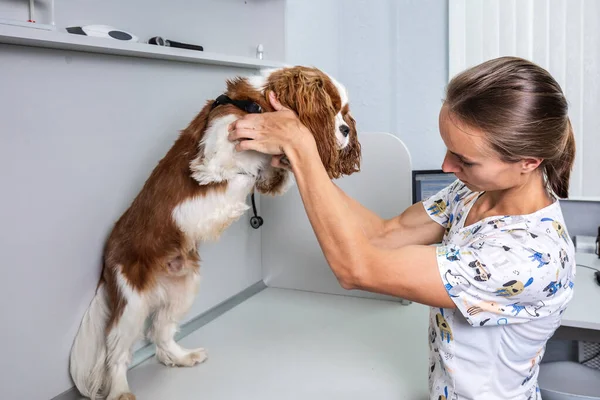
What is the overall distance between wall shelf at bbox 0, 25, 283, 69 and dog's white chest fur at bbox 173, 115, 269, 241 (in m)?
0.29

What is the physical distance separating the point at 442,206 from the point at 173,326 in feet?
2.76

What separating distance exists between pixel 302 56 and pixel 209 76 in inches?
32.3

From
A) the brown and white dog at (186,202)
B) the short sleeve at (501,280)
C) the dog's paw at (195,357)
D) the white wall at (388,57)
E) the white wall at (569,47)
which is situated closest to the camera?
the short sleeve at (501,280)

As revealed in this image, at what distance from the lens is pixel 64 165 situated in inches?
49.6

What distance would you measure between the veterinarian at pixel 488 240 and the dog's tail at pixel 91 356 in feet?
2.11

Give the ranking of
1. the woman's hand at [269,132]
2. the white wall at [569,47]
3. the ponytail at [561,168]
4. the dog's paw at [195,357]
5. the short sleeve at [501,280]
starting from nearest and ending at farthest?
the short sleeve at [501,280]
the ponytail at [561,168]
the woman's hand at [269,132]
the dog's paw at [195,357]
the white wall at [569,47]

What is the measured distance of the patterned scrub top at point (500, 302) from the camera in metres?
0.91

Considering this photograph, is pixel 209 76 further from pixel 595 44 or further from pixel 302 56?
pixel 595 44

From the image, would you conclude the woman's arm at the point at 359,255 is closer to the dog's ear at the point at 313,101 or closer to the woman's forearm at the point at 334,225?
the woman's forearm at the point at 334,225

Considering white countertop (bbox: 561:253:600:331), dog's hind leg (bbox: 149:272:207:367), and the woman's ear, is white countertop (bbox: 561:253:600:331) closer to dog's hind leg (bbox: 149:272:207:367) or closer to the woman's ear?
the woman's ear

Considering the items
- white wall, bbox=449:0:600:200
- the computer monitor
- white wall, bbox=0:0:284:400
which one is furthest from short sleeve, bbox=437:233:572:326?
white wall, bbox=449:0:600:200

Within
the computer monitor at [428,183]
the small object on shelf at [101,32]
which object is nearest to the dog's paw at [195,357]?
the small object on shelf at [101,32]

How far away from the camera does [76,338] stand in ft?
4.40

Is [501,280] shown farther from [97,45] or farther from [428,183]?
[428,183]
